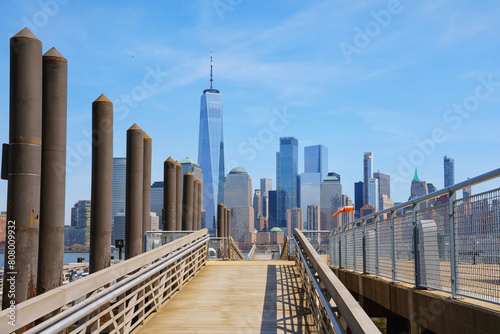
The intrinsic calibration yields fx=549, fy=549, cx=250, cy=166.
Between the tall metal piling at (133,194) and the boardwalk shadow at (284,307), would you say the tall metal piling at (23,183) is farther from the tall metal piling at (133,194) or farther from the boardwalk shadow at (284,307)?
the tall metal piling at (133,194)

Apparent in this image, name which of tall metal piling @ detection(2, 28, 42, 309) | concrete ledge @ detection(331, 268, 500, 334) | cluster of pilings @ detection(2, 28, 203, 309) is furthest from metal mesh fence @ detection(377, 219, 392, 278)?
tall metal piling @ detection(2, 28, 42, 309)

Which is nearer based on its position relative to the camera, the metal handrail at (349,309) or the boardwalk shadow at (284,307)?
the metal handrail at (349,309)

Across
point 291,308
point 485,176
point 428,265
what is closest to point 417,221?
point 428,265

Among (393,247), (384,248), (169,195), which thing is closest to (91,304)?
(393,247)

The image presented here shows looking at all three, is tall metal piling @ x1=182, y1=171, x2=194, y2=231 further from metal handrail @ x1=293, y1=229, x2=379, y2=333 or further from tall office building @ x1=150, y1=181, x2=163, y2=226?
tall office building @ x1=150, y1=181, x2=163, y2=226

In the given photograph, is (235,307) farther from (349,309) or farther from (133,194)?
(133,194)

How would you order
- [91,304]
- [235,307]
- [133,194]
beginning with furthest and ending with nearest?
[133,194], [235,307], [91,304]

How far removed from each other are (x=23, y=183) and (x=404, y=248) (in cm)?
645

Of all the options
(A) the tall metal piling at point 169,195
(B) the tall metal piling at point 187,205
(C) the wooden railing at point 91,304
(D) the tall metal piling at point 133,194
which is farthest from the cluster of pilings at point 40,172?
(B) the tall metal piling at point 187,205

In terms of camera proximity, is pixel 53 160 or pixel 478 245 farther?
pixel 53 160

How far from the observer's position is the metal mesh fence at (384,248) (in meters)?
10.1

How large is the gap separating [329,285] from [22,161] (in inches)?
231

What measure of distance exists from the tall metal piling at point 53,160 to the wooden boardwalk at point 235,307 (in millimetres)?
2403

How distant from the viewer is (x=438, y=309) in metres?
6.84
